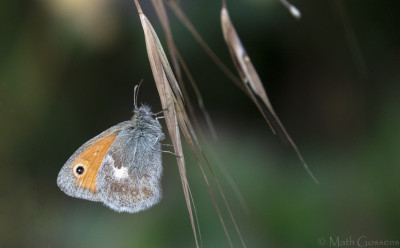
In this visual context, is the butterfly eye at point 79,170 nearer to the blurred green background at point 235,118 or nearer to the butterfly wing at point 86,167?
the butterfly wing at point 86,167

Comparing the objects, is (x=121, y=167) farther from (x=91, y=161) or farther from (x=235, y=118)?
(x=235, y=118)

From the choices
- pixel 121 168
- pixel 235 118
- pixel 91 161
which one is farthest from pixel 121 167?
pixel 235 118

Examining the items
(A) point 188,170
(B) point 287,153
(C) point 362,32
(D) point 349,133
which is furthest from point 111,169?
(C) point 362,32

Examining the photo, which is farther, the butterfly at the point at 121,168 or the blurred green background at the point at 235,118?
the blurred green background at the point at 235,118

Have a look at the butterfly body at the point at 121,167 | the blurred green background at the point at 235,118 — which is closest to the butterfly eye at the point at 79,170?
the butterfly body at the point at 121,167

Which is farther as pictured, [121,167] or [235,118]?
[235,118]

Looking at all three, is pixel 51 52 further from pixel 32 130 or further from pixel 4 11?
pixel 32 130
